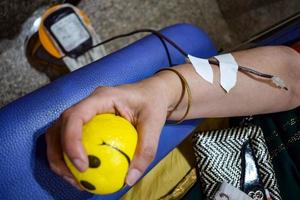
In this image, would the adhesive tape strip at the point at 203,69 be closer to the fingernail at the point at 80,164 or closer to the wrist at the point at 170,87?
the wrist at the point at 170,87

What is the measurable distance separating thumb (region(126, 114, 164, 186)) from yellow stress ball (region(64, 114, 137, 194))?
2 centimetres

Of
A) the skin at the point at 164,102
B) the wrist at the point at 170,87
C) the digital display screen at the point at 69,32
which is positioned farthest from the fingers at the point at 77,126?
the digital display screen at the point at 69,32

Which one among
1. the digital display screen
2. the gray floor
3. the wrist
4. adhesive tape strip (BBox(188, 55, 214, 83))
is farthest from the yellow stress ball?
the gray floor

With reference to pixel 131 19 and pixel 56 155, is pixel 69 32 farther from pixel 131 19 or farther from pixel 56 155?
pixel 56 155

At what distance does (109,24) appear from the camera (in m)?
1.47

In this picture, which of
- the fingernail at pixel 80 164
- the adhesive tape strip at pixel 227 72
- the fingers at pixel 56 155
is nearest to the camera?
the fingernail at pixel 80 164

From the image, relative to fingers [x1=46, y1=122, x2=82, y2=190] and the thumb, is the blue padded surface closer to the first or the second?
fingers [x1=46, y1=122, x2=82, y2=190]

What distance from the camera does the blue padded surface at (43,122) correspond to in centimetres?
70

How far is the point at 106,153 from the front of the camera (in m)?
0.50

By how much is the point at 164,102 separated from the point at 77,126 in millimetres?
233

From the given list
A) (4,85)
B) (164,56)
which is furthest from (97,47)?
(164,56)

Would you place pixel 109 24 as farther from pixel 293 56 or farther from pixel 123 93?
pixel 123 93

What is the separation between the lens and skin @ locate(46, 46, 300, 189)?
56 cm

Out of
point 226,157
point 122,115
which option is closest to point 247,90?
point 226,157
